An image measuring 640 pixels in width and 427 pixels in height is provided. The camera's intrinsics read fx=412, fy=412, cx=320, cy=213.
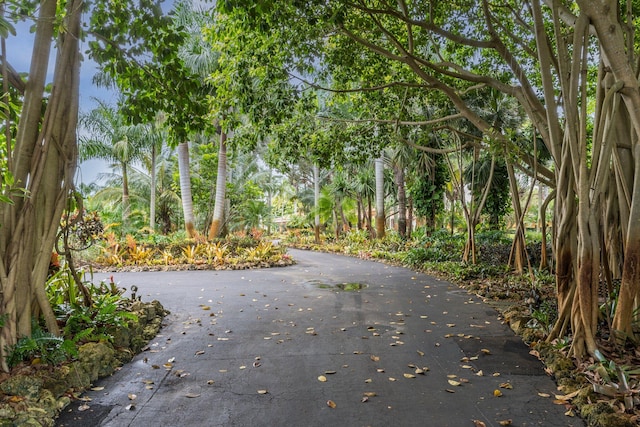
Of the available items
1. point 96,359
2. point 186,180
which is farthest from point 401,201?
point 96,359

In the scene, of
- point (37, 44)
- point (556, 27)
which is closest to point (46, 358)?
point (37, 44)

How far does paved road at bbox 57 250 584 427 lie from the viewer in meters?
3.02

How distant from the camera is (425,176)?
50.7ft

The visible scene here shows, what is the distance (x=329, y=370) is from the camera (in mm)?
3867

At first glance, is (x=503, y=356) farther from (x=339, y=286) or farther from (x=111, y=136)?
(x=111, y=136)

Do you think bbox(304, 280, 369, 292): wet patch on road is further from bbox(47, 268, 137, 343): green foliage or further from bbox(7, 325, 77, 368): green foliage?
bbox(7, 325, 77, 368): green foliage

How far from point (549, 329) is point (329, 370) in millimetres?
2583

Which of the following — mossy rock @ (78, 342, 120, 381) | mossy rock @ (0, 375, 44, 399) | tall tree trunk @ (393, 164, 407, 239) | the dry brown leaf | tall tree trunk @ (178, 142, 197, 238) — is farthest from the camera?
tall tree trunk @ (393, 164, 407, 239)

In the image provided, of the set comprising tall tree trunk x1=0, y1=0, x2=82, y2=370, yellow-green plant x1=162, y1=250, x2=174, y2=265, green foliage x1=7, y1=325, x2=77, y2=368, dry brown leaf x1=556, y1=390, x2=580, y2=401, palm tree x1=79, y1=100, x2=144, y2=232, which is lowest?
dry brown leaf x1=556, y1=390, x2=580, y2=401

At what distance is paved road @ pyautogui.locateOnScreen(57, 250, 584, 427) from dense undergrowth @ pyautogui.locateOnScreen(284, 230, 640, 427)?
152mm

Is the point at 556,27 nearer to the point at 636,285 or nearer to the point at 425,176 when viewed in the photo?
the point at 636,285

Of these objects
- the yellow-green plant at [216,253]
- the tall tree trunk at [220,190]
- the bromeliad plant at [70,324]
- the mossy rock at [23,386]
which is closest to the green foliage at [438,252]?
the yellow-green plant at [216,253]

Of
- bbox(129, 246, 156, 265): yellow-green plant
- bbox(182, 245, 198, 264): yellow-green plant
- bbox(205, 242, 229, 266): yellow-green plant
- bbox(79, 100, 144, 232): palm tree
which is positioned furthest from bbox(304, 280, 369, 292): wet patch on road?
bbox(79, 100, 144, 232): palm tree

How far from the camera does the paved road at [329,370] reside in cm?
302
